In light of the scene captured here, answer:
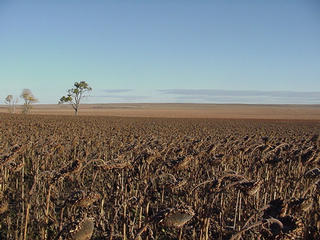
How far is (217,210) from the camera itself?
173 inches

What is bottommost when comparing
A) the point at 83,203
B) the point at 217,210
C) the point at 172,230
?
the point at 172,230

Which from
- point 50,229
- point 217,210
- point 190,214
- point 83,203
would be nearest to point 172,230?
point 217,210

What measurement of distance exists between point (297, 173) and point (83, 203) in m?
5.40

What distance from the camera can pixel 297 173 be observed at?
6594mm

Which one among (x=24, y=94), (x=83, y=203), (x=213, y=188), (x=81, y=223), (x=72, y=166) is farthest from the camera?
(x=24, y=94)

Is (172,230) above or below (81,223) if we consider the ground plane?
below

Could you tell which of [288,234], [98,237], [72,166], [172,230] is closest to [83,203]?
[72,166]

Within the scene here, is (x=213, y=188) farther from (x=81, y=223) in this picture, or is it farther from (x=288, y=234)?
(x=81, y=223)

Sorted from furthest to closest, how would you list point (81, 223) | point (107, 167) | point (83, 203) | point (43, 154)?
1. point (43, 154)
2. point (107, 167)
3. point (83, 203)
4. point (81, 223)

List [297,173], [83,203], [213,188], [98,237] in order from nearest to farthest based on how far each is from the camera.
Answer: [83,203] < [213,188] < [98,237] < [297,173]

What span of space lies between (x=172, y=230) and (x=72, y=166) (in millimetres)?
2585

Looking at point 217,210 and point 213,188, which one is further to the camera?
point 217,210

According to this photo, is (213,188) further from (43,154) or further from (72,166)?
(43,154)

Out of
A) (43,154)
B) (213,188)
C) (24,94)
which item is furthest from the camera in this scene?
(24,94)
